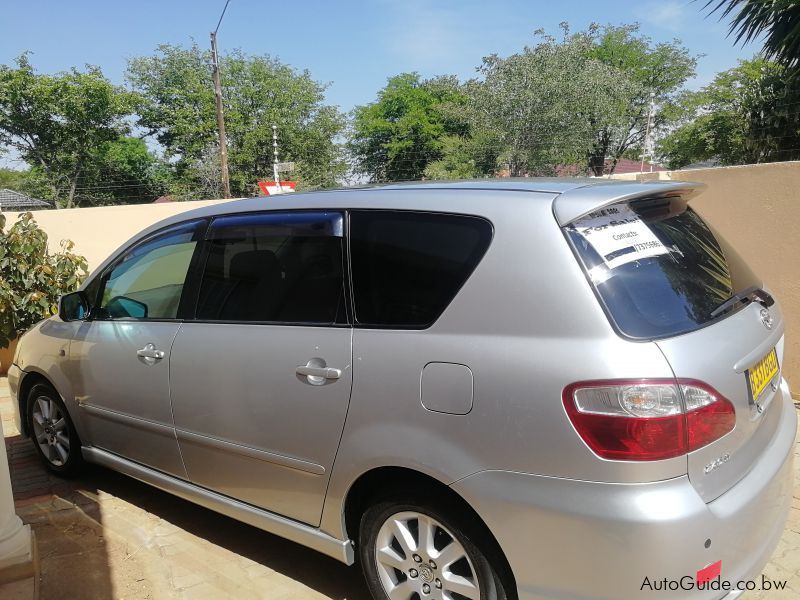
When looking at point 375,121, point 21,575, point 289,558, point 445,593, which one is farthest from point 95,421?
point 375,121

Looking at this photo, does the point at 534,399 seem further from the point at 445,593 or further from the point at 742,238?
the point at 742,238

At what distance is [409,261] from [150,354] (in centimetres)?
159

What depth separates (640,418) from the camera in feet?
5.74

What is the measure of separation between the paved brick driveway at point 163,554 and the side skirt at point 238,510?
11.7 inches

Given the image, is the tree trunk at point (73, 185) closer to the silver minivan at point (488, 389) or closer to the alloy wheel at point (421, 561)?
the silver minivan at point (488, 389)

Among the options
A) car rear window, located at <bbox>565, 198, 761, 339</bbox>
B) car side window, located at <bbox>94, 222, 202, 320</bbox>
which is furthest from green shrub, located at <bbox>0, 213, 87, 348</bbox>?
car rear window, located at <bbox>565, 198, 761, 339</bbox>

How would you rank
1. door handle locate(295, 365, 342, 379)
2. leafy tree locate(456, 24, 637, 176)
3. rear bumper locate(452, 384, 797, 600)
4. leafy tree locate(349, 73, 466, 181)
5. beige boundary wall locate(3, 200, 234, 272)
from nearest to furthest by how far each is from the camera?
rear bumper locate(452, 384, 797, 600) → door handle locate(295, 365, 342, 379) → beige boundary wall locate(3, 200, 234, 272) → leafy tree locate(456, 24, 637, 176) → leafy tree locate(349, 73, 466, 181)

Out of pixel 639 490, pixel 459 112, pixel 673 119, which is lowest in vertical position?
pixel 639 490

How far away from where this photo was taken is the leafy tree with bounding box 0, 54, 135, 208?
3453 cm

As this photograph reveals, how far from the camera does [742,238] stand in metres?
4.77

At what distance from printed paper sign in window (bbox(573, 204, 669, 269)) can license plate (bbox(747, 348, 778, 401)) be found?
51 centimetres

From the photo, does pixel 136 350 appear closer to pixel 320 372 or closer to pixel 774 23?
pixel 320 372

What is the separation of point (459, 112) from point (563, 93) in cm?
427

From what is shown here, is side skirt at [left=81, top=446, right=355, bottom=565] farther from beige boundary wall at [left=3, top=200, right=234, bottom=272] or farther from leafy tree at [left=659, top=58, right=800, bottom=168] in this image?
leafy tree at [left=659, top=58, right=800, bottom=168]
